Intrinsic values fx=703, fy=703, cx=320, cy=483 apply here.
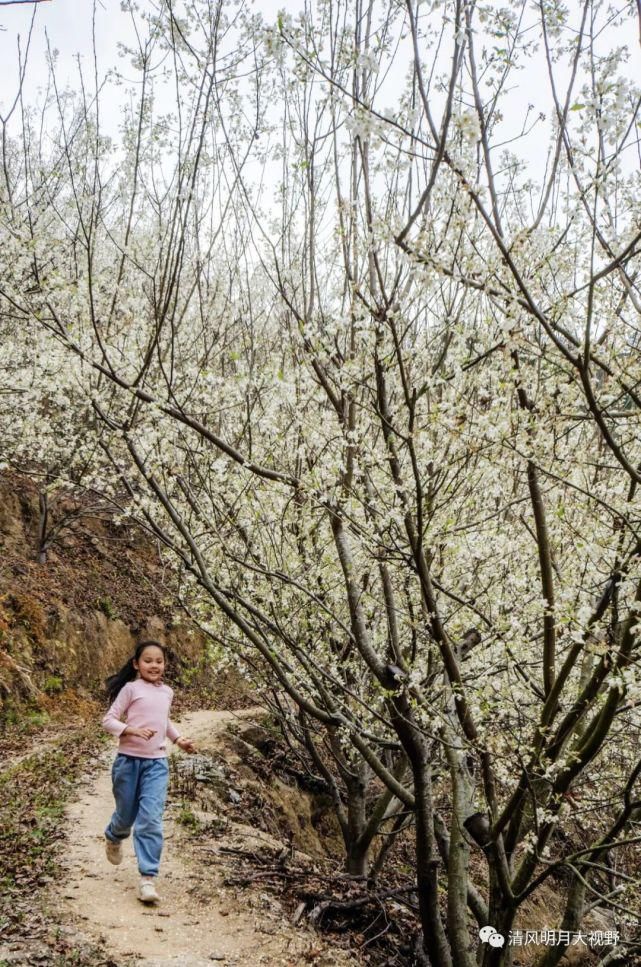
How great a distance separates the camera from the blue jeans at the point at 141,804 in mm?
4750

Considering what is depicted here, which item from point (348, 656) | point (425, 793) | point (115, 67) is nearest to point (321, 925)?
point (425, 793)

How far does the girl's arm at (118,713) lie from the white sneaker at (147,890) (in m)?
1.00

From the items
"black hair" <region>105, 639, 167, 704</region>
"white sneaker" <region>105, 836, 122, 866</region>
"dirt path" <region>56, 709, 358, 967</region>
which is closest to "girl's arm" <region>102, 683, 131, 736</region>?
"black hair" <region>105, 639, 167, 704</region>

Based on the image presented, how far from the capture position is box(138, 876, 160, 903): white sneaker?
4754 millimetres

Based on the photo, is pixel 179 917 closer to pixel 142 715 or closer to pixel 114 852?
pixel 114 852

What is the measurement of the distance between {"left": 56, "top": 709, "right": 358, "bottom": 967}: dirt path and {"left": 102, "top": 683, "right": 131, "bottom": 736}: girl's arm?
111cm

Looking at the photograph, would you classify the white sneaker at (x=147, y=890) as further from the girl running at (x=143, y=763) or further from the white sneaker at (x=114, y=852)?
the white sneaker at (x=114, y=852)

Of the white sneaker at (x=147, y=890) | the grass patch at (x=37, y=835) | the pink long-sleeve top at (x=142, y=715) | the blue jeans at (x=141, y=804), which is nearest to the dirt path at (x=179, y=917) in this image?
the white sneaker at (x=147, y=890)

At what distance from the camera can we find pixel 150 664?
16.6 ft

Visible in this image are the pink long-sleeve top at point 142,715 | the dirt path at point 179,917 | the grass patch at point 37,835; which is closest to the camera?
the grass patch at point 37,835

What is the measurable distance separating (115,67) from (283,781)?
32.4ft

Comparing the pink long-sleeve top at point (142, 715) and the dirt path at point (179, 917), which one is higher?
the pink long-sleeve top at point (142, 715)

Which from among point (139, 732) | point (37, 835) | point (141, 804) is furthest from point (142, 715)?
point (37, 835)

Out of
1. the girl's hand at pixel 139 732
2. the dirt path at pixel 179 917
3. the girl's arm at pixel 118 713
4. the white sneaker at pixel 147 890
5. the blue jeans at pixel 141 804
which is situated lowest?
the dirt path at pixel 179 917
